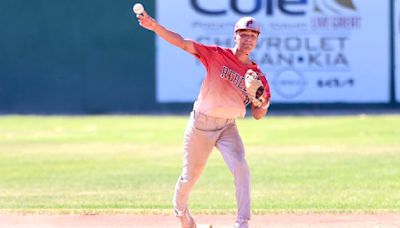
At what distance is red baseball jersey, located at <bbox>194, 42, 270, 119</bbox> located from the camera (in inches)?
339

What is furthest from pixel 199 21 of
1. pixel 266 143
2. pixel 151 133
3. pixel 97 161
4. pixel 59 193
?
pixel 59 193

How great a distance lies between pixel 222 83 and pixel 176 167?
26.2ft

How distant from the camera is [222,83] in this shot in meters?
8.62

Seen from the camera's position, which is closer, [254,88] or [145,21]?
[145,21]

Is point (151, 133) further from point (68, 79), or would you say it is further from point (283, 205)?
point (283, 205)

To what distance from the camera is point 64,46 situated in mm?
29266

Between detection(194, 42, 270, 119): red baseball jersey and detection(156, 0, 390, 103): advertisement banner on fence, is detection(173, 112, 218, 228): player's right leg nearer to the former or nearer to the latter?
detection(194, 42, 270, 119): red baseball jersey

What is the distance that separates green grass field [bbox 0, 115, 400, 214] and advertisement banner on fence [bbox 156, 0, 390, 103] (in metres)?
2.26

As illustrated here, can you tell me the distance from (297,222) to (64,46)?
19.9 m

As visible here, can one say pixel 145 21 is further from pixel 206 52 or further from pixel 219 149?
pixel 219 149

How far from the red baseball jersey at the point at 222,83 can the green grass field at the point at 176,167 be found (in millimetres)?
2720

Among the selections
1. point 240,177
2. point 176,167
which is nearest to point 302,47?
point 176,167

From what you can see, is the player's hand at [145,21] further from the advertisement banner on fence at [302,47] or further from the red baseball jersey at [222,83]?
the advertisement banner on fence at [302,47]

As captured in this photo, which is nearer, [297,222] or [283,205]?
[297,222]
